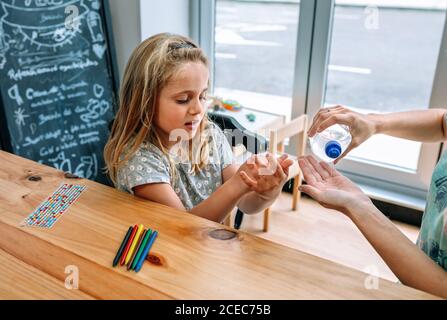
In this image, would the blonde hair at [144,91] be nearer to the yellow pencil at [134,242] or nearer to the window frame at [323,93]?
the yellow pencil at [134,242]

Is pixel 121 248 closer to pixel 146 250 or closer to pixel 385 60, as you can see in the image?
pixel 146 250

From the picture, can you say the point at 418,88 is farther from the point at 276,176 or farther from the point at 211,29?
the point at 276,176

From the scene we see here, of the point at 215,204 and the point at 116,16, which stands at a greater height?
the point at 116,16

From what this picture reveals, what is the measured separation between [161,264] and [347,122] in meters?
0.61

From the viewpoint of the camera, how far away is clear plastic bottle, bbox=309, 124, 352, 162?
0.88 meters

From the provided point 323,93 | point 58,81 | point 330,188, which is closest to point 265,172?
point 330,188

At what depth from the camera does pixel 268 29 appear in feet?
8.88

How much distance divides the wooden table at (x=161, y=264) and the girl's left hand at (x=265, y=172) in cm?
20

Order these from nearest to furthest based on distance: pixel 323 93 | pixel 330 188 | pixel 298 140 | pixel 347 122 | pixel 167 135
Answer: pixel 330 188, pixel 347 122, pixel 167 135, pixel 323 93, pixel 298 140

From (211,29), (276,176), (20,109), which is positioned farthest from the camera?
(211,29)

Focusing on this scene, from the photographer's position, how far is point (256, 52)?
2.81 metres

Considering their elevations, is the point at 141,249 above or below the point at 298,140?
above
